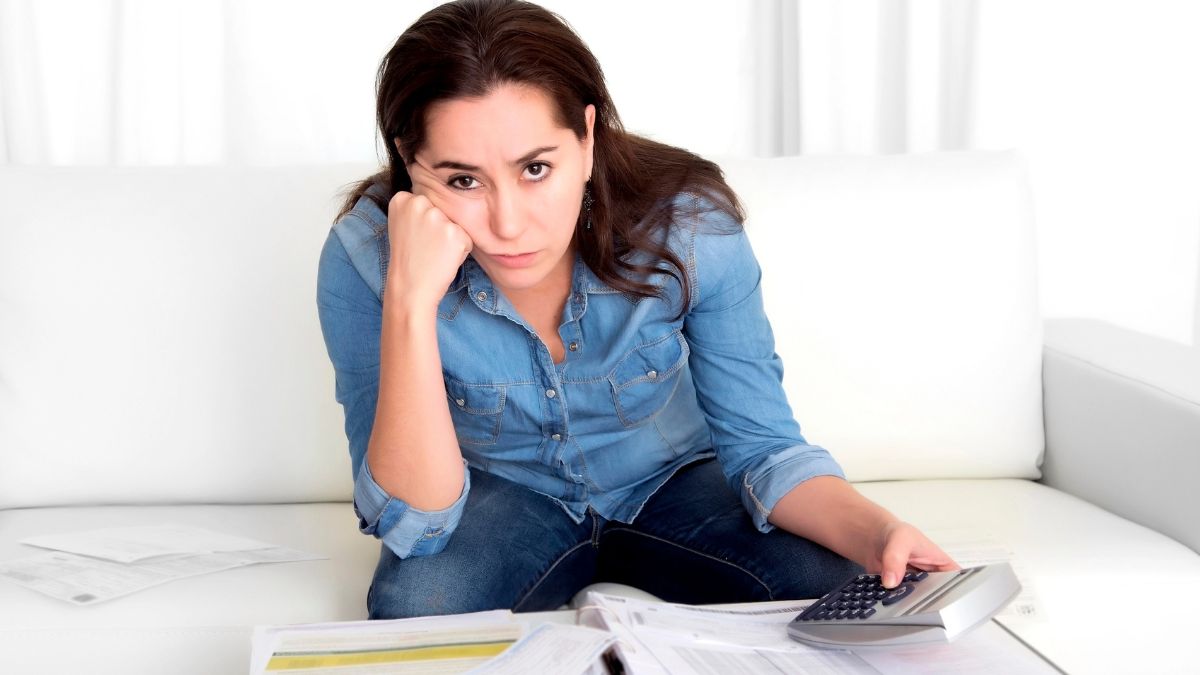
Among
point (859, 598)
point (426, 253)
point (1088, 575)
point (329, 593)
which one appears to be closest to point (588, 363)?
point (426, 253)

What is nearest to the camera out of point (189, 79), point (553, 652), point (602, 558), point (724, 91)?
point (553, 652)

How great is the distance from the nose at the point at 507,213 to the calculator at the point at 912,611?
1.67 feet

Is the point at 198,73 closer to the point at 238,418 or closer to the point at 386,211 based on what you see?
the point at 238,418

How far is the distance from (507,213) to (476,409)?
1.16 ft

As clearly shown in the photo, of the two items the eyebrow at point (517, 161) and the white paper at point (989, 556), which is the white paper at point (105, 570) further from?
the white paper at point (989, 556)

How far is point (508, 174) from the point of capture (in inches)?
A: 51.1

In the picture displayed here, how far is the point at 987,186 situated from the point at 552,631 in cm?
131

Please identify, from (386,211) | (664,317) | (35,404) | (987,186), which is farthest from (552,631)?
(987,186)

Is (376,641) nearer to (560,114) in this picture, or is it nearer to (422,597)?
(422,597)

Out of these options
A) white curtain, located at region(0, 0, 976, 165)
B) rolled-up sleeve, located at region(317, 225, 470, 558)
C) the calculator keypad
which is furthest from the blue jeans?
white curtain, located at region(0, 0, 976, 165)

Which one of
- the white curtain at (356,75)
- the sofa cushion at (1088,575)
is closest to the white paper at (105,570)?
the sofa cushion at (1088,575)

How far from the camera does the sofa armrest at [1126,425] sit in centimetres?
170

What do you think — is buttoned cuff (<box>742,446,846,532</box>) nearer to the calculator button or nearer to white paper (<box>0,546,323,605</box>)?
the calculator button

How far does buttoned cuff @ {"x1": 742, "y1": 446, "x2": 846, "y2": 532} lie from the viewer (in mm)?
1417
